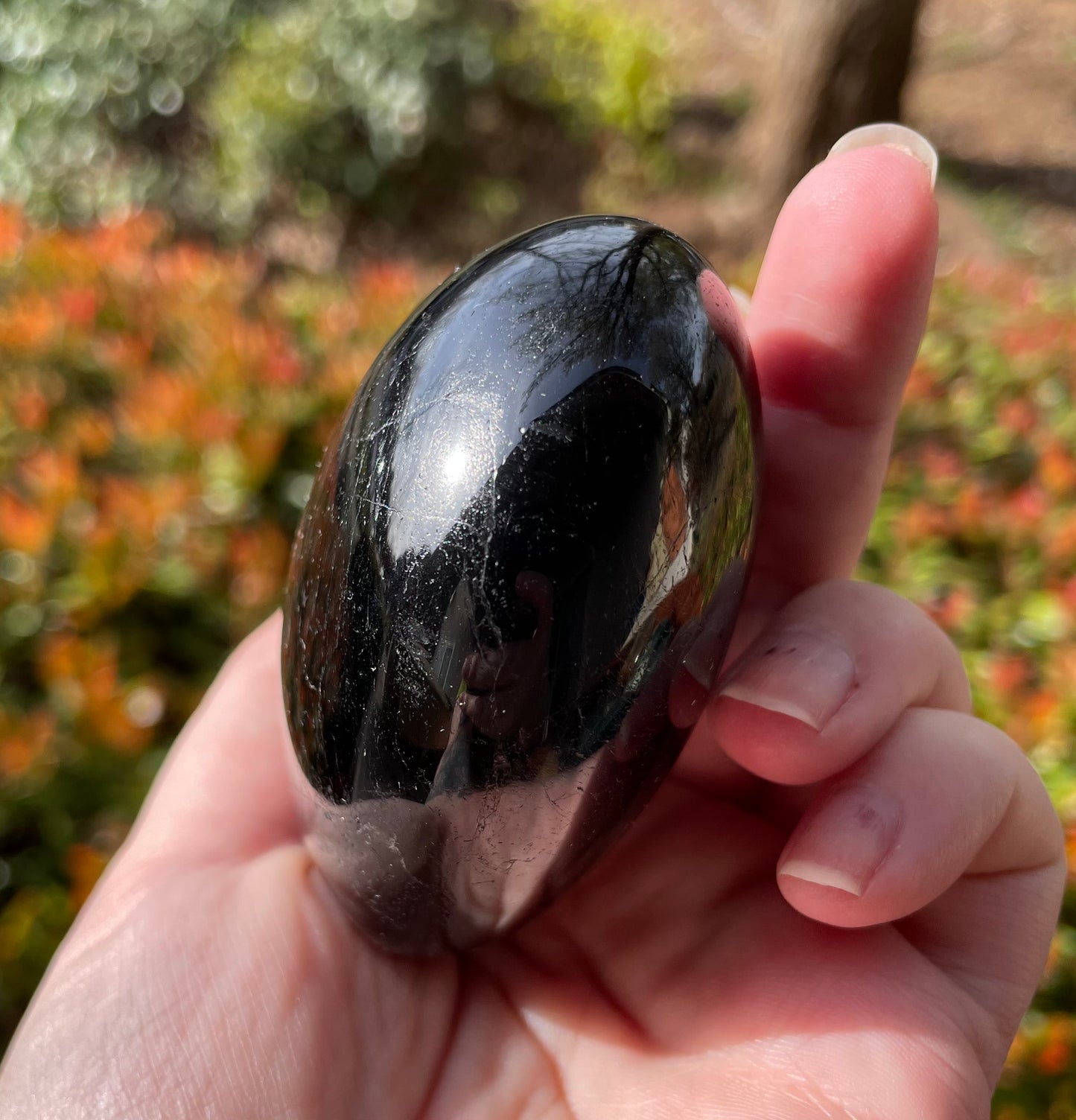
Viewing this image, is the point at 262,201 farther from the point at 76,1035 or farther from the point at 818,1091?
the point at 818,1091

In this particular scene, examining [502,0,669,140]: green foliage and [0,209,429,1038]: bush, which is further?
[502,0,669,140]: green foliage

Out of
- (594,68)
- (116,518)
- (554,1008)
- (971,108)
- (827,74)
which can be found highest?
(827,74)

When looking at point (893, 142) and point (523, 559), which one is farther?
point (893, 142)

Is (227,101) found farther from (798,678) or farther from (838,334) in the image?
(798,678)

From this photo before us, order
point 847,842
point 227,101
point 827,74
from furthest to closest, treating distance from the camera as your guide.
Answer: point 227,101 < point 827,74 < point 847,842

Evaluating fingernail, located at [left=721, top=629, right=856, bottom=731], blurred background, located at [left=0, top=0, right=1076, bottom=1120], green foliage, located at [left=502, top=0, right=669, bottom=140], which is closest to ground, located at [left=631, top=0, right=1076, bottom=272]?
blurred background, located at [left=0, top=0, right=1076, bottom=1120]

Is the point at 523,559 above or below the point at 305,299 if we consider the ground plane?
above

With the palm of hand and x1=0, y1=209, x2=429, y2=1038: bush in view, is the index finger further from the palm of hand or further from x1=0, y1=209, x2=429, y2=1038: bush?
x1=0, y1=209, x2=429, y2=1038: bush

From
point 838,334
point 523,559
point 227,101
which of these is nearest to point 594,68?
point 227,101
